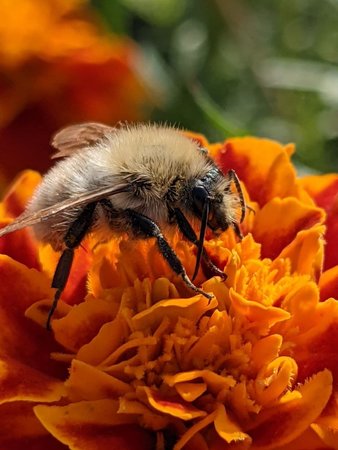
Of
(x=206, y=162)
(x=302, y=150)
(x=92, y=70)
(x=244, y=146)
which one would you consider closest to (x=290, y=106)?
(x=302, y=150)

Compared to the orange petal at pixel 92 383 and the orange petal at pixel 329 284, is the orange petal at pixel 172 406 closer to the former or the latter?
the orange petal at pixel 92 383

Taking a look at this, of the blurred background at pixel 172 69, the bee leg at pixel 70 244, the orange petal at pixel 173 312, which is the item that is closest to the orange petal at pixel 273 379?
the orange petal at pixel 173 312

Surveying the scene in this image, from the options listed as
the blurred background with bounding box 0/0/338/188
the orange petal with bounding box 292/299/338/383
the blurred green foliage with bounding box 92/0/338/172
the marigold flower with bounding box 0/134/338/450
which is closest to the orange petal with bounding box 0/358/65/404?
the marigold flower with bounding box 0/134/338/450

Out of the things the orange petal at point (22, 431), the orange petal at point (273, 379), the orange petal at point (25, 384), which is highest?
the orange petal at point (273, 379)

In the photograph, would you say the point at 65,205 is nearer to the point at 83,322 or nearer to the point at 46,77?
the point at 83,322

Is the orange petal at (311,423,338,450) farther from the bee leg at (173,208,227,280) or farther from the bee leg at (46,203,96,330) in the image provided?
the bee leg at (46,203,96,330)

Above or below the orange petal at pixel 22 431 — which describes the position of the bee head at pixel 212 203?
above

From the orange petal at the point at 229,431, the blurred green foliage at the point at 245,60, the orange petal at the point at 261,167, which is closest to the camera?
the orange petal at the point at 229,431
